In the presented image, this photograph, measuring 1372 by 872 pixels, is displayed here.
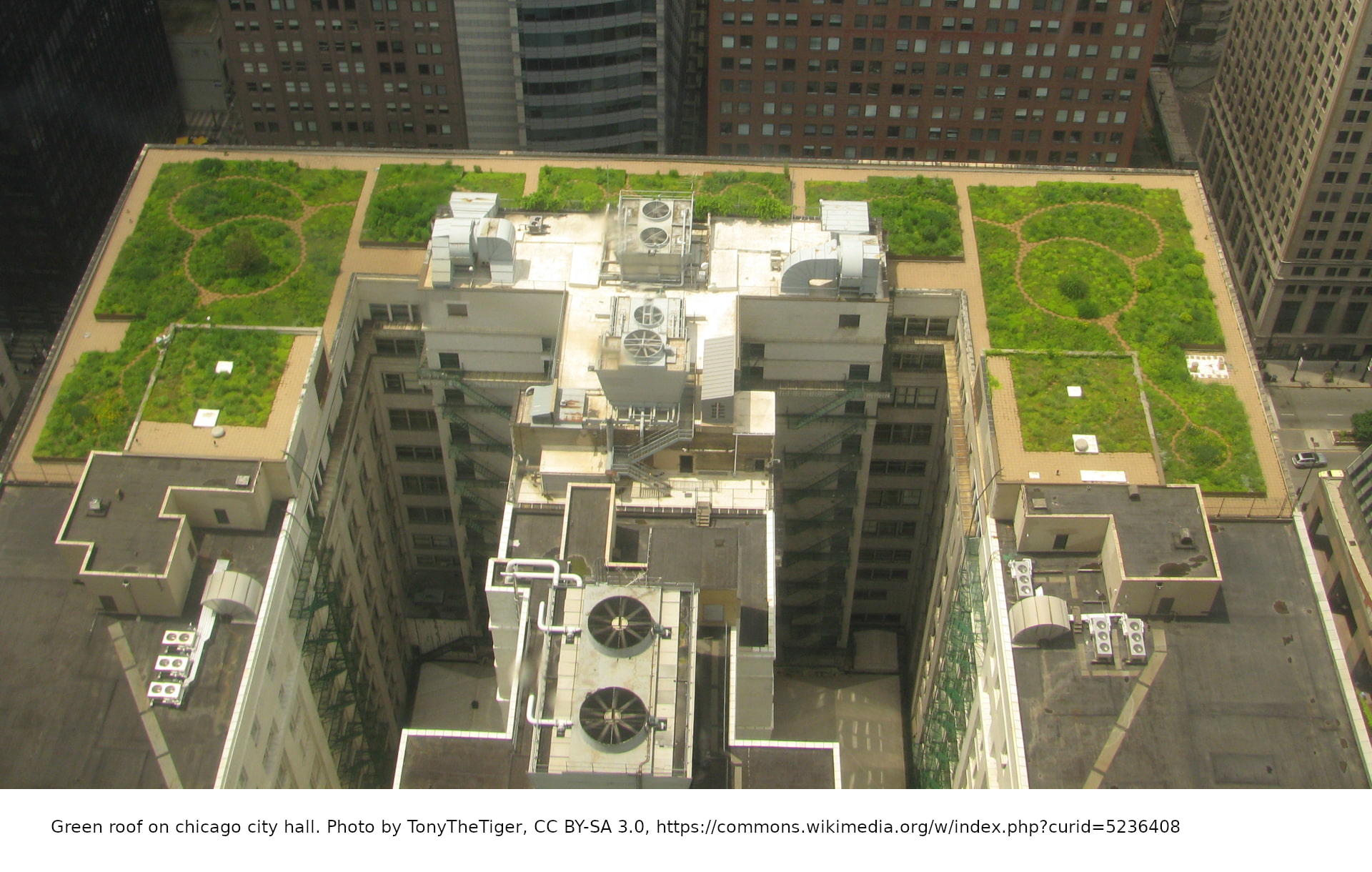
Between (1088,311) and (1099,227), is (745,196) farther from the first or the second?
(1088,311)

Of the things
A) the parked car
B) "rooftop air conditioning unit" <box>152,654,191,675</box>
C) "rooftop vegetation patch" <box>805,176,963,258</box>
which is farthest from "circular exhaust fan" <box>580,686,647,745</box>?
the parked car

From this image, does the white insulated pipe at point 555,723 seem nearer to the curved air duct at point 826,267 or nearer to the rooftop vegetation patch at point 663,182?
the curved air duct at point 826,267

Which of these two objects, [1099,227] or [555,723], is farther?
[1099,227]

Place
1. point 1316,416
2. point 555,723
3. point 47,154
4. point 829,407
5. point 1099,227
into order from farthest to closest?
point 1316,416
point 47,154
point 1099,227
point 829,407
point 555,723

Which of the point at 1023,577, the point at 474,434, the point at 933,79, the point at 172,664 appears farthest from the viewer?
the point at 933,79

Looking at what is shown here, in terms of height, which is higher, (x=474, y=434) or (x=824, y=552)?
(x=474, y=434)

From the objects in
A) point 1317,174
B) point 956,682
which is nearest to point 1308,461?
point 1317,174

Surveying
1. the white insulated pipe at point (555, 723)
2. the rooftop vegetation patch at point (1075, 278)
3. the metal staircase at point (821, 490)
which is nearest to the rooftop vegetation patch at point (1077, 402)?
the rooftop vegetation patch at point (1075, 278)
